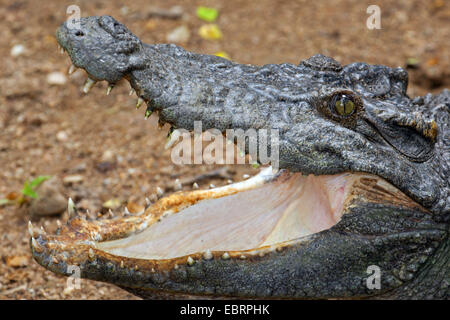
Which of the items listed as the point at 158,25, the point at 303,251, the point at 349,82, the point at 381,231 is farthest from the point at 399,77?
the point at 158,25

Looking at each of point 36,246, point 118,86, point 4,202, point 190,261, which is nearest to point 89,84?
point 36,246

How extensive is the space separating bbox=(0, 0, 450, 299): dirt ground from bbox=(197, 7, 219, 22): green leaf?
8 centimetres

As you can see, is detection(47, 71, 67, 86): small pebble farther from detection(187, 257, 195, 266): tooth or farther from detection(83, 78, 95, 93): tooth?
detection(187, 257, 195, 266): tooth

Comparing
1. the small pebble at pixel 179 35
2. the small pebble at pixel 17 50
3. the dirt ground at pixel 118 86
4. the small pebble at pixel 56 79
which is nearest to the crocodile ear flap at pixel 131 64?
the dirt ground at pixel 118 86

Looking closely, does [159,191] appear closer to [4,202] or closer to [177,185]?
[177,185]

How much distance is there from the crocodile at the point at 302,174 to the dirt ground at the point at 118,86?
3.29ft

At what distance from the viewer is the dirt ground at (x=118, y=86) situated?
192 inches

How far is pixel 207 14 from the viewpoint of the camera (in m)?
7.38

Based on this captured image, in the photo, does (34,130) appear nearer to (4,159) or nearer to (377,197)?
(4,159)

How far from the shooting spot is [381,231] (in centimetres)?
337

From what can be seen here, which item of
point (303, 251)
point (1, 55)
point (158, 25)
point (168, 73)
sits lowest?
point (303, 251)

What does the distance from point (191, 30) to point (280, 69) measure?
3.76 metres

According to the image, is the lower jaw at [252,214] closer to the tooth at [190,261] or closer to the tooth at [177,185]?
the tooth at [177,185]

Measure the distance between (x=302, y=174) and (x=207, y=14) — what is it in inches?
176
